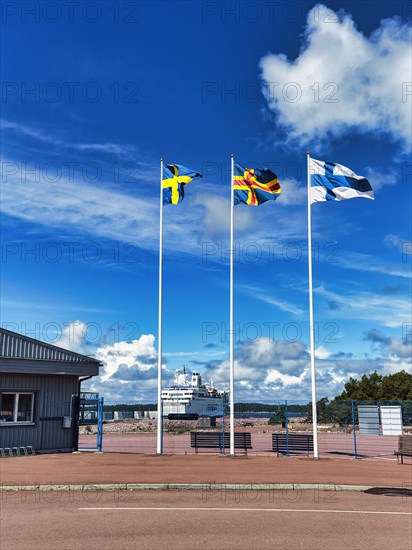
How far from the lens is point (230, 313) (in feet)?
74.6

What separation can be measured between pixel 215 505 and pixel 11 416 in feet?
46.0

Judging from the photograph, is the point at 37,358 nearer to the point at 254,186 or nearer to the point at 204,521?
the point at 254,186

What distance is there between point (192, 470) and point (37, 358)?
31.1 feet

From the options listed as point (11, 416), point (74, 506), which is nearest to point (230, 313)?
point (11, 416)

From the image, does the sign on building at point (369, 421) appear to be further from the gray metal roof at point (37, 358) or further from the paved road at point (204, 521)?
the paved road at point (204, 521)

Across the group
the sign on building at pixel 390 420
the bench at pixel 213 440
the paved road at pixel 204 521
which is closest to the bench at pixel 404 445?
the bench at pixel 213 440

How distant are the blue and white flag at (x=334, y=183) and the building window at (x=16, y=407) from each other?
14507 millimetres

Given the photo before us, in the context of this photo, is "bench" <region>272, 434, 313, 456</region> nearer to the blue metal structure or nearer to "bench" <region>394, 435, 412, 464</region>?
"bench" <region>394, 435, 412, 464</region>

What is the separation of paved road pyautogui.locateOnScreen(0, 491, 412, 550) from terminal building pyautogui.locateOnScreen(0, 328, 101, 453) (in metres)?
10.0

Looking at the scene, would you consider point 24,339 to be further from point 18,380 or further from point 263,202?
point 263,202

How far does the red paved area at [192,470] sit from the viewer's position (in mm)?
15570

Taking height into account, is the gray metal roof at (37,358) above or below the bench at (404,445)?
above

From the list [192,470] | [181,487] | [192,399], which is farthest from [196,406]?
[181,487]

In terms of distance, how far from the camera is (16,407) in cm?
2350
